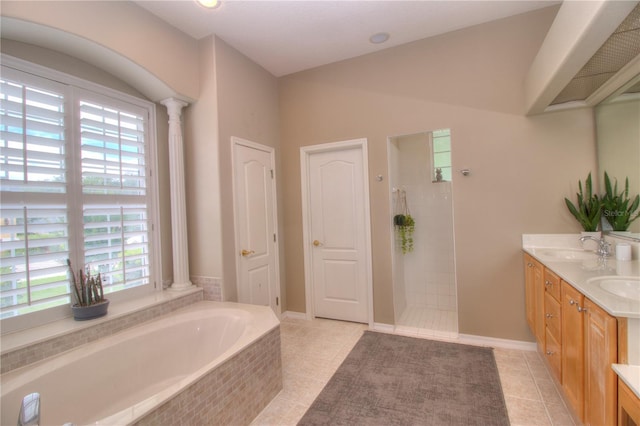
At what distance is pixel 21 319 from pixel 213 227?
1.35 metres

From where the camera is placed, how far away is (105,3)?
6.50 ft

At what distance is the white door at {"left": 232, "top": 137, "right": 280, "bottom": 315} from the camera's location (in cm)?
284

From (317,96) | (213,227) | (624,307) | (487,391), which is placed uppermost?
(317,96)

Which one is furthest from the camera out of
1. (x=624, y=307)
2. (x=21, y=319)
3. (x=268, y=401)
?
(x=268, y=401)

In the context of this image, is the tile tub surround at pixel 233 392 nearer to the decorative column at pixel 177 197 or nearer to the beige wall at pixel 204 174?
the beige wall at pixel 204 174

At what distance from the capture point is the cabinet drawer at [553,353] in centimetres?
177

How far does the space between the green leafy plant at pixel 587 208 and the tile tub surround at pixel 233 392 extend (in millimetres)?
2634

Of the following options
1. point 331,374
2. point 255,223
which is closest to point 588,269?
point 331,374

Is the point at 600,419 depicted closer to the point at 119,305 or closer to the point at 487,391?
the point at 487,391

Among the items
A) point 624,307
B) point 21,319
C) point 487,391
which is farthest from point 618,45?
point 21,319

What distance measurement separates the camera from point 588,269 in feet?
5.80

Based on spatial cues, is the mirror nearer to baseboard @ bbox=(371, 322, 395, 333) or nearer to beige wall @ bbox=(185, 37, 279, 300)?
baseboard @ bbox=(371, 322, 395, 333)

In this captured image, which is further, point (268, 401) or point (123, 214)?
point (123, 214)

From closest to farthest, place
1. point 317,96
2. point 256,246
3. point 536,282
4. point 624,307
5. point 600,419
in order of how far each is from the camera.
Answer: point 624,307 < point 600,419 < point 536,282 < point 256,246 < point 317,96
